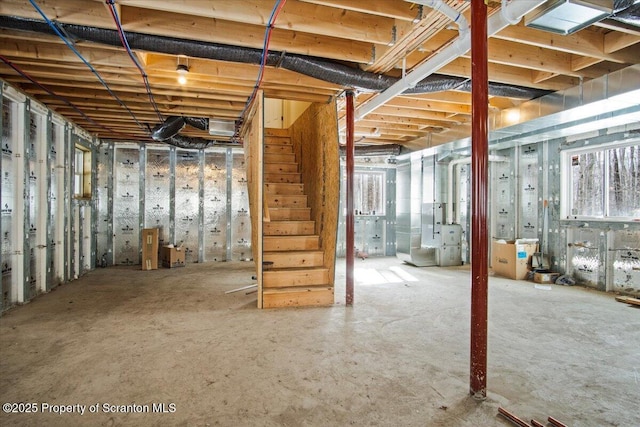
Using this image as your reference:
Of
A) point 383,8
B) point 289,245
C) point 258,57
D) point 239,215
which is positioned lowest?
point 289,245

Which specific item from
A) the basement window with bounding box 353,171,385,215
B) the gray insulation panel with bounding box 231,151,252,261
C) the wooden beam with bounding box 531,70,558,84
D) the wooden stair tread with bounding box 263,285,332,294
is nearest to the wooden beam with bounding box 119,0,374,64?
the wooden beam with bounding box 531,70,558,84

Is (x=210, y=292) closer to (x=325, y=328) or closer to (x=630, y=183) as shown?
(x=325, y=328)

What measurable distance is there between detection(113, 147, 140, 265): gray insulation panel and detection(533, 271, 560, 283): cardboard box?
24.5 ft

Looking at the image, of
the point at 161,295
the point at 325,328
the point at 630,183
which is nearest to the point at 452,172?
the point at 630,183

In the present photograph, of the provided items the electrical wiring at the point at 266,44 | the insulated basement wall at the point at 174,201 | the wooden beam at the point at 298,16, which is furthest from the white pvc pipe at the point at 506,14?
the insulated basement wall at the point at 174,201

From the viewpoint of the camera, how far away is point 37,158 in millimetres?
4383

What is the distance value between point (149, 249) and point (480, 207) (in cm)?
612

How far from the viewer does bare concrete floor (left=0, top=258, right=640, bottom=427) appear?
1.98 metres

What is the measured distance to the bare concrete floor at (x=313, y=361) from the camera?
1.98 metres

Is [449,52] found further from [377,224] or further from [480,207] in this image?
[377,224]

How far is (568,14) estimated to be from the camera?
7.94 feet

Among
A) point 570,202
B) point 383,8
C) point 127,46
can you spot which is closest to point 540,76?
point 383,8

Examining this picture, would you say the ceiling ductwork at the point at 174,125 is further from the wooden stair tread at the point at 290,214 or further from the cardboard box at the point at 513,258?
the cardboard box at the point at 513,258

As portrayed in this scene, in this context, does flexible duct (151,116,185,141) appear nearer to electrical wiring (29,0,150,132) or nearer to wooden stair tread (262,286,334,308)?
electrical wiring (29,0,150,132)
